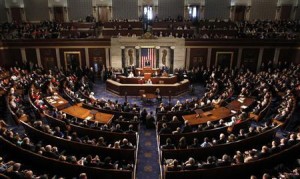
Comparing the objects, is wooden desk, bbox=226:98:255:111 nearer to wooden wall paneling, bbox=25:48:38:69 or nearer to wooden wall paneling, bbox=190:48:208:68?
wooden wall paneling, bbox=190:48:208:68

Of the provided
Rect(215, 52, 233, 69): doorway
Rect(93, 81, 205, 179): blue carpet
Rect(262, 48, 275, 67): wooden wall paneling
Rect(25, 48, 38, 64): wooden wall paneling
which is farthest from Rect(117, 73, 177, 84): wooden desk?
Rect(262, 48, 275, 67): wooden wall paneling

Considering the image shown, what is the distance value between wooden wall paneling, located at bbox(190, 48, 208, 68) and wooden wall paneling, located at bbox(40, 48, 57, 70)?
12022 mm

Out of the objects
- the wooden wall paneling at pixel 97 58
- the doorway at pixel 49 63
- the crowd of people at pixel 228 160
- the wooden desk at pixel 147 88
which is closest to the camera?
the crowd of people at pixel 228 160

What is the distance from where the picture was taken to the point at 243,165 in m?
7.66

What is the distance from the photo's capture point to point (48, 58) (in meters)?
22.5

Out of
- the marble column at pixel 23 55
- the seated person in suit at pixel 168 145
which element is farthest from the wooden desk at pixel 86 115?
the marble column at pixel 23 55

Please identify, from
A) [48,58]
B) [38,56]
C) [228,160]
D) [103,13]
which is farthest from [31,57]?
[228,160]

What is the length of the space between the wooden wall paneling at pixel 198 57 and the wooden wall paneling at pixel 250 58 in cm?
332

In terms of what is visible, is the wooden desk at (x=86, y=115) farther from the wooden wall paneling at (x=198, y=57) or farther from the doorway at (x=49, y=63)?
the wooden wall paneling at (x=198, y=57)

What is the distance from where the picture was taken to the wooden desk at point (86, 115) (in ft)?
38.3

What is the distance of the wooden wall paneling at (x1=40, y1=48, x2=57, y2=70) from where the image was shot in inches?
872

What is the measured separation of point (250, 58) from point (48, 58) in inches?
697

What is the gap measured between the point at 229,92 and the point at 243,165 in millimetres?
7839

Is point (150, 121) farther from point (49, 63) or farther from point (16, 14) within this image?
point (16, 14)
